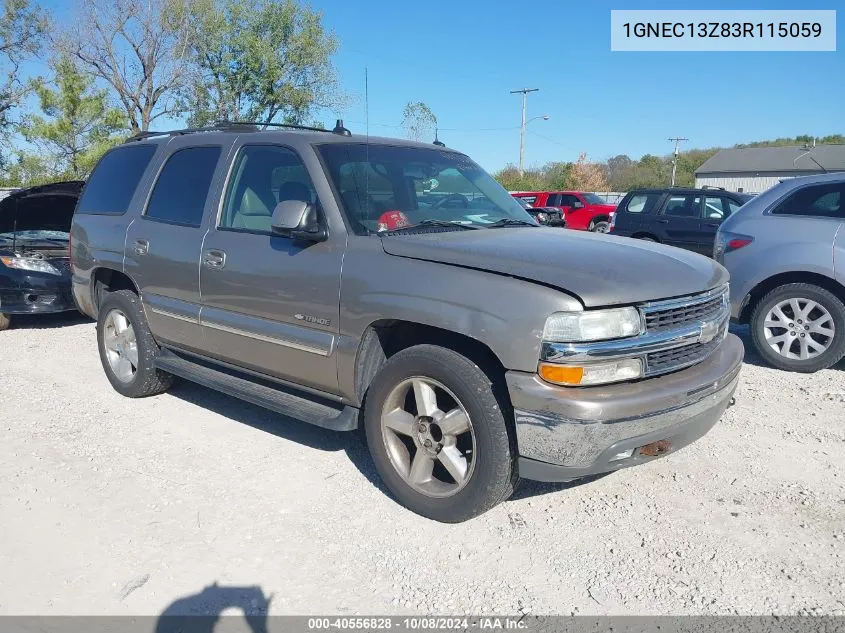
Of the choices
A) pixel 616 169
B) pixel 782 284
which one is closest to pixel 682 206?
pixel 782 284

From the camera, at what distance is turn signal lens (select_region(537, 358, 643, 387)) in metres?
2.96

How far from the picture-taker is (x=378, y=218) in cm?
387

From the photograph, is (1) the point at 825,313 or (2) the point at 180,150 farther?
(1) the point at 825,313

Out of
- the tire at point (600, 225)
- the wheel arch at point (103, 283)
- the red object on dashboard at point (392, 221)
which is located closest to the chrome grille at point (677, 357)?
the red object on dashboard at point (392, 221)

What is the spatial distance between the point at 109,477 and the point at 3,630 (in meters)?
1.39

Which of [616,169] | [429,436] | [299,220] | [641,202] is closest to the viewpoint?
[429,436]

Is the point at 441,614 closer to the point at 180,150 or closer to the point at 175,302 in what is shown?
the point at 175,302

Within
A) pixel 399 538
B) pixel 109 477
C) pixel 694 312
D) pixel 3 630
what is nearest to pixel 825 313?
pixel 694 312

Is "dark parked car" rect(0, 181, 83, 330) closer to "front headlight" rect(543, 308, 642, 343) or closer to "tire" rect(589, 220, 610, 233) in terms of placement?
"front headlight" rect(543, 308, 642, 343)

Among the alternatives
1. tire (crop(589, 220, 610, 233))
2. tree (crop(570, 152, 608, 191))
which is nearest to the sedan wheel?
tire (crop(589, 220, 610, 233))

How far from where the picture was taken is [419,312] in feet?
10.9

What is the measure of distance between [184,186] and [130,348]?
1.43m

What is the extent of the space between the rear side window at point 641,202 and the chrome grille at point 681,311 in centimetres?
1068

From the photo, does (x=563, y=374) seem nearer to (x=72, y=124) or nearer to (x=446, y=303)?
(x=446, y=303)
